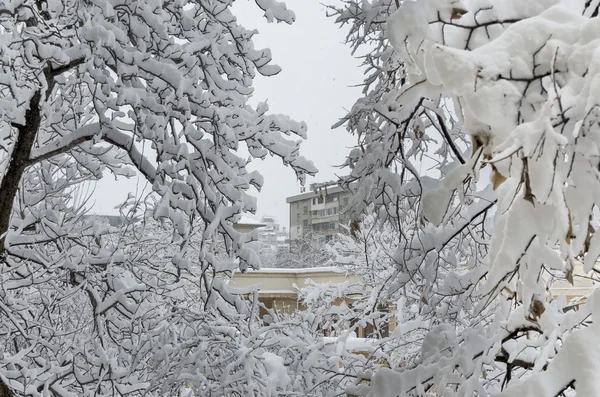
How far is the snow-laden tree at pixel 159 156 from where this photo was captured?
10.6 ft

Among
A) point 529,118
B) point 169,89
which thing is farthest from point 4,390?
point 529,118

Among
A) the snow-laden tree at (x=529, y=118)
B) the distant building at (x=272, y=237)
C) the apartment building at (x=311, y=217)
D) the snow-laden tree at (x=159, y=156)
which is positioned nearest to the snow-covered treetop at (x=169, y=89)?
the snow-laden tree at (x=159, y=156)

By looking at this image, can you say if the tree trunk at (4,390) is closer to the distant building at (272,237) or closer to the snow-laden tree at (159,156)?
the snow-laden tree at (159,156)

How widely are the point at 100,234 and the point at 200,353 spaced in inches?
57.9

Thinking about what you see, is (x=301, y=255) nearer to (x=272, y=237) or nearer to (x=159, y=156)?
(x=272, y=237)

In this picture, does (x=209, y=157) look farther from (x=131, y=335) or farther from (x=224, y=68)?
(x=131, y=335)

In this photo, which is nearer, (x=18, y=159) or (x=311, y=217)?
(x=18, y=159)

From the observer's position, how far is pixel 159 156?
11.2ft

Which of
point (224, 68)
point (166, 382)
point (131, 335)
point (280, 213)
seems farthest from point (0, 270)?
point (280, 213)

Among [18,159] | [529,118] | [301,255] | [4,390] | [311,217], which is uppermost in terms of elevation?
[311,217]

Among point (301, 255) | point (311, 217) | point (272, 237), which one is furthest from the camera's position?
point (272, 237)

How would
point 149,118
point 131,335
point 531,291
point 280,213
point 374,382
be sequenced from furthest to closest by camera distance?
point 280,213
point 131,335
point 149,118
point 374,382
point 531,291

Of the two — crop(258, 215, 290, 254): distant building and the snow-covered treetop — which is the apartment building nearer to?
crop(258, 215, 290, 254): distant building

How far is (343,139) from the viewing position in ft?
12.4
